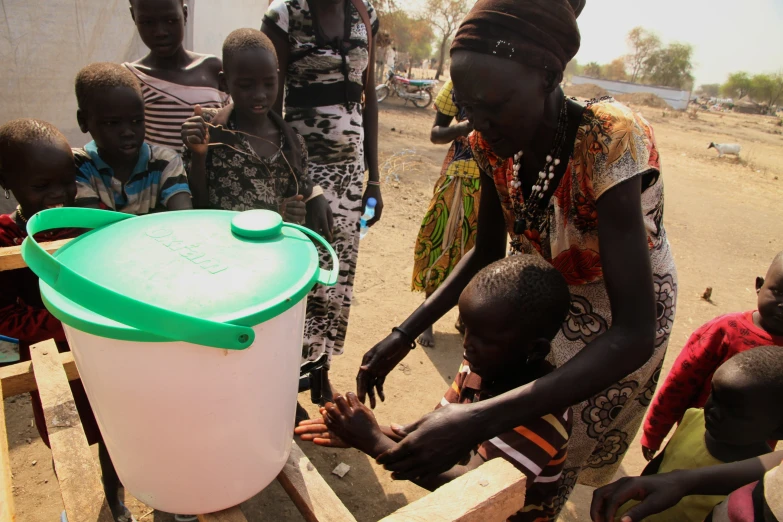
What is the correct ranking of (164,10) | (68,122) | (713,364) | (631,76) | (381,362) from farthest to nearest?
(631,76) → (68,122) → (164,10) → (713,364) → (381,362)

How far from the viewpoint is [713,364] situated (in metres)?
1.93

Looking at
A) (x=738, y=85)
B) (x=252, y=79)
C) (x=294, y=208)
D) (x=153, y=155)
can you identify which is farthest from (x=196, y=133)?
(x=738, y=85)

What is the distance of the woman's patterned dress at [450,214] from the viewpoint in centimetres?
327

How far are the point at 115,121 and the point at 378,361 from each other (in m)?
1.24

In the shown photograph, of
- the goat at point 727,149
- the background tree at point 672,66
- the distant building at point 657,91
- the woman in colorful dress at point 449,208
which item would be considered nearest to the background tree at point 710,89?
the background tree at point 672,66

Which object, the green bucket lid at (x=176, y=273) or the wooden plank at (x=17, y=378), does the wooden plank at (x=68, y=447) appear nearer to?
the wooden plank at (x=17, y=378)

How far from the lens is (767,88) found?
43969 millimetres

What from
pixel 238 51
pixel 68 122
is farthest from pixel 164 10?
pixel 68 122

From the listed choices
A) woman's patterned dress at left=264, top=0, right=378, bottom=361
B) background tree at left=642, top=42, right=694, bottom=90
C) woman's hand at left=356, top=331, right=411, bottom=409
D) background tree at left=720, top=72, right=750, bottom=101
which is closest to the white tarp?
woman's patterned dress at left=264, top=0, right=378, bottom=361

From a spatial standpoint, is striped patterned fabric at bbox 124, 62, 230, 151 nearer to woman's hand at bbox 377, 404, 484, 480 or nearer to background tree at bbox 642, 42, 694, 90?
woman's hand at bbox 377, 404, 484, 480

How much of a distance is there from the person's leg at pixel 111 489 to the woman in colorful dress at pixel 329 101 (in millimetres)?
1032

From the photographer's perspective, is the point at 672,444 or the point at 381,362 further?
the point at 672,444

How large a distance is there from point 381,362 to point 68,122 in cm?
434

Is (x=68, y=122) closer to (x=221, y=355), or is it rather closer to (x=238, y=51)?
(x=238, y=51)
